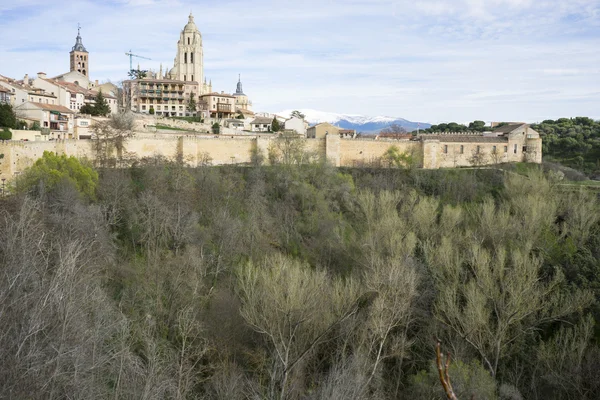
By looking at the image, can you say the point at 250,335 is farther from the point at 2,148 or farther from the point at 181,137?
the point at 181,137

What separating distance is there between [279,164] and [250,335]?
63.2 ft

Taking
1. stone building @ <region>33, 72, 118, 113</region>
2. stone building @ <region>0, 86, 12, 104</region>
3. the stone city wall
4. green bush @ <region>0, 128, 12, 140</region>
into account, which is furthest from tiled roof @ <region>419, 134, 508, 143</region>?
stone building @ <region>0, 86, 12, 104</region>

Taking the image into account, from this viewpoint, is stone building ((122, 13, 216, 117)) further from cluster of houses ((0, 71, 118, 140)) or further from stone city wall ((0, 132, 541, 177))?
stone city wall ((0, 132, 541, 177))

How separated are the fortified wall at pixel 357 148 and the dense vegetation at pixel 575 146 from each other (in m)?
4.51

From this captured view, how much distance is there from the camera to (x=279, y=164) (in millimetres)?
35250

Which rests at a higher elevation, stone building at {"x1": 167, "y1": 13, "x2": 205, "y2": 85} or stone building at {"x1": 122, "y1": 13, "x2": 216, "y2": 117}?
stone building at {"x1": 167, "y1": 13, "x2": 205, "y2": 85}

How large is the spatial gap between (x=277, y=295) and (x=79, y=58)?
68301mm

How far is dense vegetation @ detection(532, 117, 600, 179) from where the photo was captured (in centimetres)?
4334

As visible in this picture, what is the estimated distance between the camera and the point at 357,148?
1619 inches

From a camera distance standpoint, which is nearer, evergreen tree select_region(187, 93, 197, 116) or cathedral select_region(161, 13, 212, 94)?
evergreen tree select_region(187, 93, 197, 116)

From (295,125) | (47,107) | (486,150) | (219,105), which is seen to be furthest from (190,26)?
(486,150)

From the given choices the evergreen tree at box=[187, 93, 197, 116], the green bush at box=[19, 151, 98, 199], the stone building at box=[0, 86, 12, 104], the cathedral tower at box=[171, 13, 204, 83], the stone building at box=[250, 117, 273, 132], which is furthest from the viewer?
the cathedral tower at box=[171, 13, 204, 83]

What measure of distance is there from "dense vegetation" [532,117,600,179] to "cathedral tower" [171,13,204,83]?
41659mm

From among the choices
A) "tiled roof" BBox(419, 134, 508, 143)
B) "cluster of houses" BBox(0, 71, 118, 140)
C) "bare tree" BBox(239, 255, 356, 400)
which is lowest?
"bare tree" BBox(239, 255, 356, 400)
